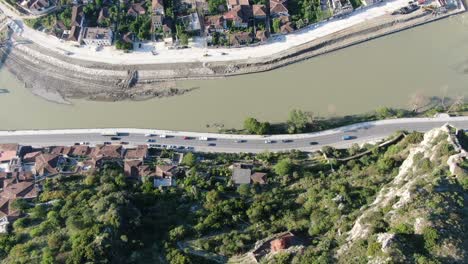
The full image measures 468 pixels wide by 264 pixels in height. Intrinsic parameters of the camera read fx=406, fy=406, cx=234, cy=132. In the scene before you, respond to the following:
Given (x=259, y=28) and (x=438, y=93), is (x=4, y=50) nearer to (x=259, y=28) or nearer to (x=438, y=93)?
(x=259, y=28)

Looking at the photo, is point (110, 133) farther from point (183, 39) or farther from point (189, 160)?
point (183, 39)

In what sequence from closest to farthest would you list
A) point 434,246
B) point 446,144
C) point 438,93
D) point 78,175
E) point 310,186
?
point 434,246
point 446,144
point 310,186
point 78,175
point 438,93

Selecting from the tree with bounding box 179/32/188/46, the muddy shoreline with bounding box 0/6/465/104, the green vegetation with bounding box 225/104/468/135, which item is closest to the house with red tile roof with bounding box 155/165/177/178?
the green vegetation with bounding box 225/104/468/135

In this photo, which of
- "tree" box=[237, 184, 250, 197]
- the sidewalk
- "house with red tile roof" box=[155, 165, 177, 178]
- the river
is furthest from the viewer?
the sidewalk

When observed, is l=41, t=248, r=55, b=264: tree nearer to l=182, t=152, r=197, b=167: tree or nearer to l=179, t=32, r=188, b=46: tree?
l=182, t=152, r=197, b=167: tree

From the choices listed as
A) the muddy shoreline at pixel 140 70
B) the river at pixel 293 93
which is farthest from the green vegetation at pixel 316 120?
the muddy shoreline at pixel 140 70

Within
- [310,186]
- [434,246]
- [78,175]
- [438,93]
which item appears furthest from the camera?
[438,93]

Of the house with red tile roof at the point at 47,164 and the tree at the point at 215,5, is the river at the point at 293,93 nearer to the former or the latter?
the house with red tile roof at the point at 47,164

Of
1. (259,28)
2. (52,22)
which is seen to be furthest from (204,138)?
(52,22)
